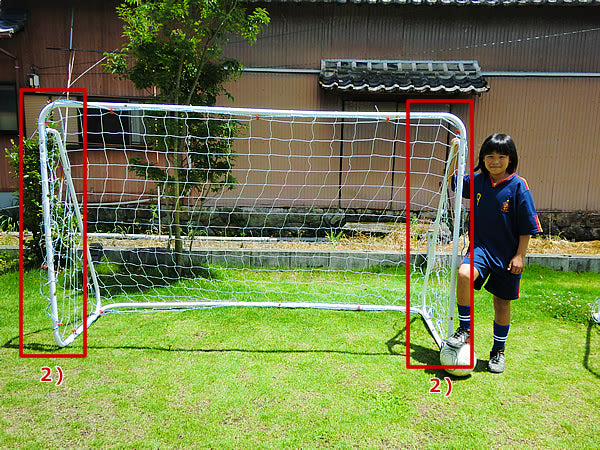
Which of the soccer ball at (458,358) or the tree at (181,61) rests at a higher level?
the tree at (181,61)

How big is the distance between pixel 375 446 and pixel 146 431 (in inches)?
45.1

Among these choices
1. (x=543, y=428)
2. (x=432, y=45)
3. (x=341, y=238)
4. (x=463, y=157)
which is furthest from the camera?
(x=432, y=45)

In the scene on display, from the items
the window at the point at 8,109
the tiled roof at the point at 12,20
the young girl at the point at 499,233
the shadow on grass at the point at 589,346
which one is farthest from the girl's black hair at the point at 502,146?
the window at the point at 8,109

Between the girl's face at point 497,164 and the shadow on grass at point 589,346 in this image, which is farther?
the shadow on grass at point 589,346

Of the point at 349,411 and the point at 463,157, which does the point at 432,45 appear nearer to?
the point at 463,157

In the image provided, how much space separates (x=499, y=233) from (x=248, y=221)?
14.3 ft

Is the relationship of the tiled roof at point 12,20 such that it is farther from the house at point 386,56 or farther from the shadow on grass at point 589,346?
the shadow on grass at point 589,346

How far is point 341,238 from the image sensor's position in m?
5.85

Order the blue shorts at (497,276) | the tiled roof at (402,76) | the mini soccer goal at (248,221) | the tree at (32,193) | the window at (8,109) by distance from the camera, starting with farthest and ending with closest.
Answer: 1. the window at (8,109)
2. the tiled roof at (402,76)
3. the tree at (32,193)
4. the mini soccer goal at (248,221)
5. the blue shorts at (497,276)

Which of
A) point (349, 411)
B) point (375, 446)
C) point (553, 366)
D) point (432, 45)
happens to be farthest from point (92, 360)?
point (432, 45)

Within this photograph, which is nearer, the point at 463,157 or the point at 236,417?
the point at 236,417

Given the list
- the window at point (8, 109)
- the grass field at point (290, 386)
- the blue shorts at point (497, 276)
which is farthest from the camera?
the window at point (8, 109)

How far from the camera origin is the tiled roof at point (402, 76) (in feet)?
18.4

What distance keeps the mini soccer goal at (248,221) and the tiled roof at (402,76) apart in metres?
0.67
